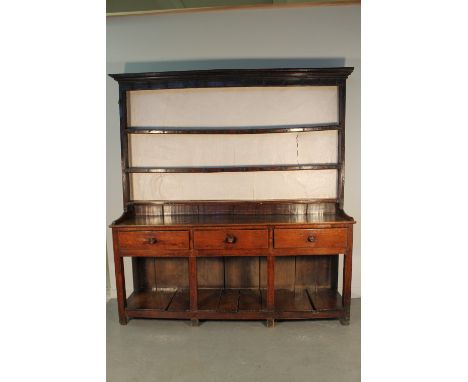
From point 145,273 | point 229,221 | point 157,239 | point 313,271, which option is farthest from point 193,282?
point 313,271

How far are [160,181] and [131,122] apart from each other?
0.54 m

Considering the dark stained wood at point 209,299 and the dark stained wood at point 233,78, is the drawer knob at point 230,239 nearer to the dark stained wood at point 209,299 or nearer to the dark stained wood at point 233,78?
the dark stained wood at point 209,299

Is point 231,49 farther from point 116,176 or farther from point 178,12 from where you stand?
point 116,176

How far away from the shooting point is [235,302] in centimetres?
225

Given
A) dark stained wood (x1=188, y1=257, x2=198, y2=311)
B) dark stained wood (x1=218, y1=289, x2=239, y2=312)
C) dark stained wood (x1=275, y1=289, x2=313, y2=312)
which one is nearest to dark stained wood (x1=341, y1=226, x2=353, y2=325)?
dark stained wood (x1=275, y1=289, x2=313, y2=312)

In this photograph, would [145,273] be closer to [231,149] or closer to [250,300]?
[250,300]

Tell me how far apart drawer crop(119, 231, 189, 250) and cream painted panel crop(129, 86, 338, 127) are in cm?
89

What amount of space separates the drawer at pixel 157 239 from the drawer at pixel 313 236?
0.67m

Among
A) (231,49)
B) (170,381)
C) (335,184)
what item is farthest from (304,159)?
(170,381)

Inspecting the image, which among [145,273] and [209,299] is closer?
[209,299]

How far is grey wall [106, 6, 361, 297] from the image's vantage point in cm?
232

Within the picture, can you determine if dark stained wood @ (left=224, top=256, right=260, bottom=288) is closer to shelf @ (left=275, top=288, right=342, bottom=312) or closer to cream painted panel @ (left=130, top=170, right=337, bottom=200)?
shelf @ (left=275, top=288, right=342, bottom=312)

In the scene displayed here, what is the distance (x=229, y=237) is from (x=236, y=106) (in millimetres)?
1050

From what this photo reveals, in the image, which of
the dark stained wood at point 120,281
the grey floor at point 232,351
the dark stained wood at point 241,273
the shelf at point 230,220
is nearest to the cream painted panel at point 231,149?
the shelf at point 230,220
